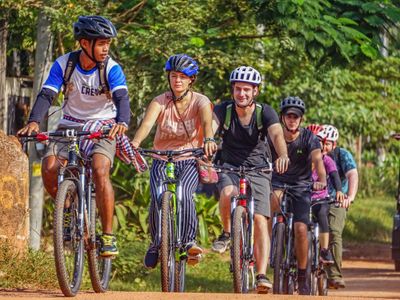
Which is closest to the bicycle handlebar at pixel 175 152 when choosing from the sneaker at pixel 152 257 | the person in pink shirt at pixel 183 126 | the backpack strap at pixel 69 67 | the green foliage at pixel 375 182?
the person in pink shirt at pixel 183 126

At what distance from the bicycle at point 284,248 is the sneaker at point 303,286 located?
0.06 meters

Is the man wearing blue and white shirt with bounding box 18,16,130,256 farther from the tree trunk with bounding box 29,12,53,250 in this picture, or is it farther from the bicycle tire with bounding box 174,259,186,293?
the tree trunk with bounding box 29,12,53,250

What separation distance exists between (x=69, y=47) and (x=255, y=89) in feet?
18.3

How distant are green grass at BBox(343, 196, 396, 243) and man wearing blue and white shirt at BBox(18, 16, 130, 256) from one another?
18.5m

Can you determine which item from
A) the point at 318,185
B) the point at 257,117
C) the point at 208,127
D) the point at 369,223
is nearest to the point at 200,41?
the point at 318,185

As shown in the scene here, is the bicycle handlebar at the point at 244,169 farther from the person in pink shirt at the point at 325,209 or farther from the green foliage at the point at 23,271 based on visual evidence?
the person in pink shirt at the point at 325,209

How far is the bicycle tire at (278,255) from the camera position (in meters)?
13.0

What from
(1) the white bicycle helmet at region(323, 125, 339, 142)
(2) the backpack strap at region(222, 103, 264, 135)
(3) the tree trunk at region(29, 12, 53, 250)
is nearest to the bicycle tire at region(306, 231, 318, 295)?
(1) the white bicycle helmet at region(323, 125, 339, 142)

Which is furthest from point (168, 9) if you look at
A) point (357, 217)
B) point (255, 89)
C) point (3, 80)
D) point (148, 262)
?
point (357, 217)

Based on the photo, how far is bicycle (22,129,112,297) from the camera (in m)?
9.49

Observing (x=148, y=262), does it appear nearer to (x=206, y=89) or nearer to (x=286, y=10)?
(x=286, y=10)

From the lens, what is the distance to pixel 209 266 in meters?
19.5

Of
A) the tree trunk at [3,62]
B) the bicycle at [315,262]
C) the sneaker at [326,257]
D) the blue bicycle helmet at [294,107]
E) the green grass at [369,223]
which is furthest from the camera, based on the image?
the green grass at [369,223]

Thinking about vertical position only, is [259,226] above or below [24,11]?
below
